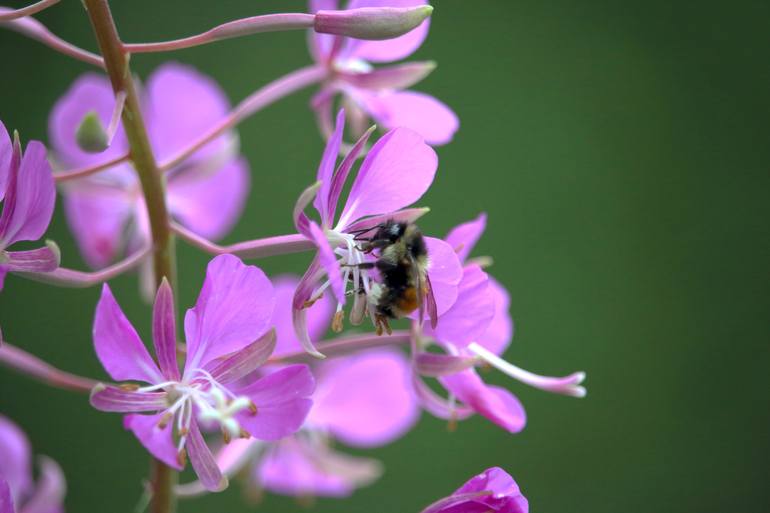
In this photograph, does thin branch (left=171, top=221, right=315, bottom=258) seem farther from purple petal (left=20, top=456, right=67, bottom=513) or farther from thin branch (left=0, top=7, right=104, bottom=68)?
purple petal (left=20, top=456, right=67, bottom=513)

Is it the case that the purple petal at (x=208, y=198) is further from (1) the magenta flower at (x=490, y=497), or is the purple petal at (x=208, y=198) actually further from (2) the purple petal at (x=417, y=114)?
(1) the magenta flower at (x=490, y=497)

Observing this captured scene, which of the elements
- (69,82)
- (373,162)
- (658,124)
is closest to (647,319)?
(658,124)

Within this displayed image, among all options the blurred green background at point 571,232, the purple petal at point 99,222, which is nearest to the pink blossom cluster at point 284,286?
the purple petal at point 99,222

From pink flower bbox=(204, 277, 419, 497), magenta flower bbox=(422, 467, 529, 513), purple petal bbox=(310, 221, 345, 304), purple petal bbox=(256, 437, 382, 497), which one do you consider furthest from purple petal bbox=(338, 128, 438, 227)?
purple petal bbox=(256, 437, 382, 497)

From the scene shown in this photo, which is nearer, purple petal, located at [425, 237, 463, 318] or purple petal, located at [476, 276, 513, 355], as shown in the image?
purple petal, located at [425, 237, 463, 318]

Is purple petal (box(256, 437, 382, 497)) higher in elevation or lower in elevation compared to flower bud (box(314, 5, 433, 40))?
lower

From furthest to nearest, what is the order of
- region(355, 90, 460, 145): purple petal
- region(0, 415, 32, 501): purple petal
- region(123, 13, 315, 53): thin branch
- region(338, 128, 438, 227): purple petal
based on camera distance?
1. region(0, 415, 32, 501): purple petal
2. region(355, 90, 460, 145): purple petal
3. region(123, 13, 315, 53): thin branch
4. region(338, 128, 438, 227): purple petal
